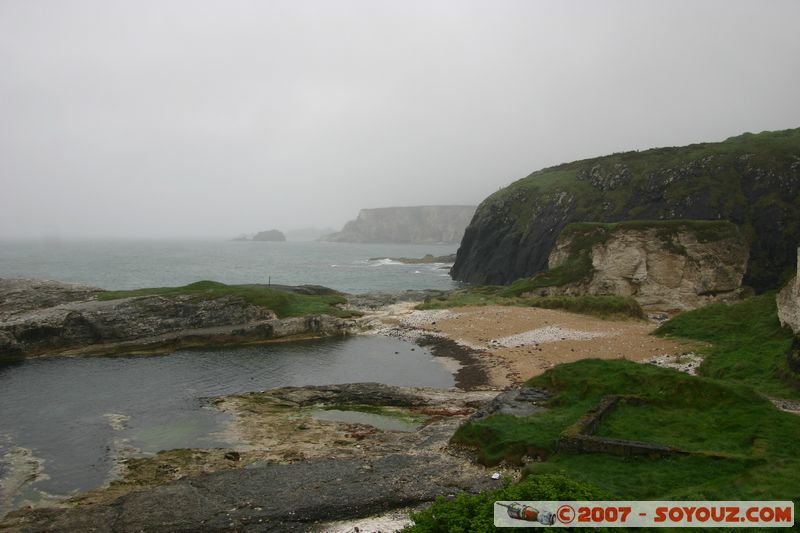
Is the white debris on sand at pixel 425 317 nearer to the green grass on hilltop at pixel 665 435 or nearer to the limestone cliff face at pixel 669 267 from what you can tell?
the limestone cliff face at pixel 669 267

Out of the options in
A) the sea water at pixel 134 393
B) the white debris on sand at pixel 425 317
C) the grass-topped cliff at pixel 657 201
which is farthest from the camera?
the grass-topped cliff at pixel 657 201

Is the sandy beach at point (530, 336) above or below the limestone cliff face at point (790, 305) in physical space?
below

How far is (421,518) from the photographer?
10.1 meters

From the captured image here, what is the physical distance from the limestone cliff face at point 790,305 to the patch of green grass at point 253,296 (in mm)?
41021

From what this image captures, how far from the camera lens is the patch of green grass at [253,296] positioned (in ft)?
179

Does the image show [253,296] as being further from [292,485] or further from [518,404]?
[292,485]

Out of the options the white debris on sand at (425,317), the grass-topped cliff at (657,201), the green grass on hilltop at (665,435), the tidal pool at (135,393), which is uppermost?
the grass-topped cliff at (657,201)

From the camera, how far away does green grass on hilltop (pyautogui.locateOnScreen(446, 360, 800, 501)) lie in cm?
1380

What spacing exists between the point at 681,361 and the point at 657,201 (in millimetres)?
61515

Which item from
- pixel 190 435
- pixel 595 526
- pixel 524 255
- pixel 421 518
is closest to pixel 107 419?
pixel 190 435

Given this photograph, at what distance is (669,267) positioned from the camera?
63.2 metres

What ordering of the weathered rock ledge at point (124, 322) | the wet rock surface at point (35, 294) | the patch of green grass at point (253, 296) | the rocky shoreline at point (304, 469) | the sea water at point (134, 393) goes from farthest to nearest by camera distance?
the patch of green grass at point (253, 296), the wet rock surface at point (35, 294), the weathered rock ledge at point (124, 322), the sea water at point (134, 393), the rocky shoreline at point (304, 469)

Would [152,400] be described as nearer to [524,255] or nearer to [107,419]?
[107,419]

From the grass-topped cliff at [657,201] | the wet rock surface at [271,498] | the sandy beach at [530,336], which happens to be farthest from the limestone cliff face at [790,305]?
the grass-topped cliff at [657,201]
